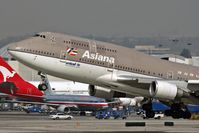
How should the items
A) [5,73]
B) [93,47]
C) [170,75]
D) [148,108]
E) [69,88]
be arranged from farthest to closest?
[69,88] → [5,73] → [148,108] → [170,75] → [93,47]

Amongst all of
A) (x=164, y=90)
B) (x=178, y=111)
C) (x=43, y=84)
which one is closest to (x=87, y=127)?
(x=178, y=111)

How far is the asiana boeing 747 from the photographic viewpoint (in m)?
61.6

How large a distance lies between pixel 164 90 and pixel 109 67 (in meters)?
6.96

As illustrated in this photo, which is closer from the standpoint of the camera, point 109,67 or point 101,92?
point 109,67

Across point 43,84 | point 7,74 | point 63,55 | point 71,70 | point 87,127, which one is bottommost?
point 87,127

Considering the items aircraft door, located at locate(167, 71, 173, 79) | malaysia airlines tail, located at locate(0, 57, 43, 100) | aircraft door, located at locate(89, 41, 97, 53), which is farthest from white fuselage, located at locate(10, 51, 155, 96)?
malaysia airlines tail, located at locate(0, 57, 43, 100)

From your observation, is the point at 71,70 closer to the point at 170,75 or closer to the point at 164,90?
the point at 164,90

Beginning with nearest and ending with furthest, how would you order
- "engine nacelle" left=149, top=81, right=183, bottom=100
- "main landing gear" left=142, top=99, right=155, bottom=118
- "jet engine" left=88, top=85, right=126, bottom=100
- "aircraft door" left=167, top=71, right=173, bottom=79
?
"engine nacelle" left=149, top=81, right=183, bottom=100 < "aircraft door" left=167, top=71, right=173, bottom=79 < "jet engine" left=88, top=85, right=126, bottom=100 < "main landing gear" left=142, top=99, right=155, bottom=118

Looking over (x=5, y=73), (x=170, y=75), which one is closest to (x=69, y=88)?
(x=5, y=73)

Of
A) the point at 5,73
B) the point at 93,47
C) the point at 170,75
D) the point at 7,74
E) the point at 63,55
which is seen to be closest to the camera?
the point at 63,55

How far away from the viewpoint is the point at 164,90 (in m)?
66.4

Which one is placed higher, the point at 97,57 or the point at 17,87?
the point at 17,87

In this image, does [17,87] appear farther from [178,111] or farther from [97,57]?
[97,57]

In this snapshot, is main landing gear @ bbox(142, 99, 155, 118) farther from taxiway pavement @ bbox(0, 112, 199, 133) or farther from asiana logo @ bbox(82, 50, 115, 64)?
taxiway pavement @ bbox(0, 112, 199, 133)
